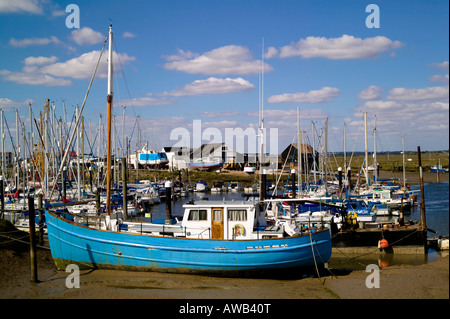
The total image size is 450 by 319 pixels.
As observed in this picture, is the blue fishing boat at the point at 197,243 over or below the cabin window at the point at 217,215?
below

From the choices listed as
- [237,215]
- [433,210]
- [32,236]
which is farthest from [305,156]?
[32,236]

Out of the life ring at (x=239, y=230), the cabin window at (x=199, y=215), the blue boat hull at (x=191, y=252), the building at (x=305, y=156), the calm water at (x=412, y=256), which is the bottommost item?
the calm water at (x=412, y=256)

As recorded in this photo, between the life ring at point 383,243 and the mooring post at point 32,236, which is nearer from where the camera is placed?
the mooring post at point 32,236

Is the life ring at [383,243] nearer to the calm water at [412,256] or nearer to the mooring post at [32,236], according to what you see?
the calm water at [412,256]

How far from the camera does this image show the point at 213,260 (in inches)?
719

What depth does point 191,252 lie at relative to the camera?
1836cm

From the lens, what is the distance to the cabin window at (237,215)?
1911 centimetres

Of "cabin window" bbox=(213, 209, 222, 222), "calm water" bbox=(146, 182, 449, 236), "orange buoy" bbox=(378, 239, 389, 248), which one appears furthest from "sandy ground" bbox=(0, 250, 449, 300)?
"calm water" bbox=(146, 182, 449, 236)

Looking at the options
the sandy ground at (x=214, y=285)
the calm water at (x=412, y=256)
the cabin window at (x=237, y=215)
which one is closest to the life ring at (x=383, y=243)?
the calm water at (x=412, y=256)

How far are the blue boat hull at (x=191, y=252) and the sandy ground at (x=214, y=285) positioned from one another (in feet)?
1.47

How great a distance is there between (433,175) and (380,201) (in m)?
44.7

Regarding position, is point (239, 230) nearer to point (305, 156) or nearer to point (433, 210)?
point (433, 210)

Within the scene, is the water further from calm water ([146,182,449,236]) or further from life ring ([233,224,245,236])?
life ring ([233,224,245,236])

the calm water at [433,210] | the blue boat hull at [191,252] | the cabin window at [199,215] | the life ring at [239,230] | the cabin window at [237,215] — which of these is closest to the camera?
the blue boat hull at [191,252]
